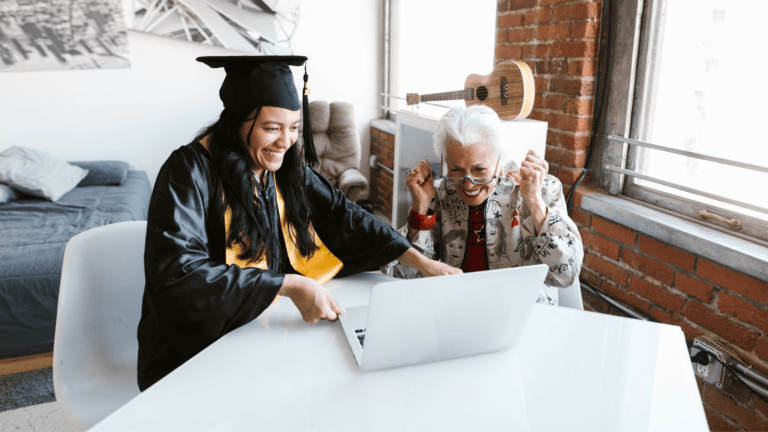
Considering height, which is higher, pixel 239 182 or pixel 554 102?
pixel 554 102

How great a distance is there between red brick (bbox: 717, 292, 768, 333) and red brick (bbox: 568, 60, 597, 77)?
1.00m

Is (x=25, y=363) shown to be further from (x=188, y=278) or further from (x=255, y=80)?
(x=255, y=80)

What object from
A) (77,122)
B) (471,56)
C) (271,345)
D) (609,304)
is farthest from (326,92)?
(271,345)

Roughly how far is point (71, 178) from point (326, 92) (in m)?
2.08

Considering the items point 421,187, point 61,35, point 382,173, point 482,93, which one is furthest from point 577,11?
point 61,35

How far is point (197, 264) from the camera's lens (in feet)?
3.61

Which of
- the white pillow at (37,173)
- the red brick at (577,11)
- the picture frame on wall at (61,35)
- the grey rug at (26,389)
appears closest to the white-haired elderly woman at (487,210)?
the red brick at (577,11)

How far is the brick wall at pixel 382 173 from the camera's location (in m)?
4.23

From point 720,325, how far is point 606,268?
50cm

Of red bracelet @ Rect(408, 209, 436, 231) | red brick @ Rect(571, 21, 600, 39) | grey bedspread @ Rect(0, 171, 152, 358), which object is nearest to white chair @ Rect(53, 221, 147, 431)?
red bracelet @ Rect(408, 209, 436, 231)

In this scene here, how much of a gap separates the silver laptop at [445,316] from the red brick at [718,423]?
1165mm

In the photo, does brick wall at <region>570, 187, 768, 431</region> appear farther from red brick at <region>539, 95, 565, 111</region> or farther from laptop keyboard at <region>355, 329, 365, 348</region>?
laptop keyboard at <region>355, 329, 365, 348</region>

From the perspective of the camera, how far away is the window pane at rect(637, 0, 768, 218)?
165 cm

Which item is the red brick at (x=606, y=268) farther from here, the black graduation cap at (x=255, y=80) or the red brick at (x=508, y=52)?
the black graduation cap at (x=255, y=80)
